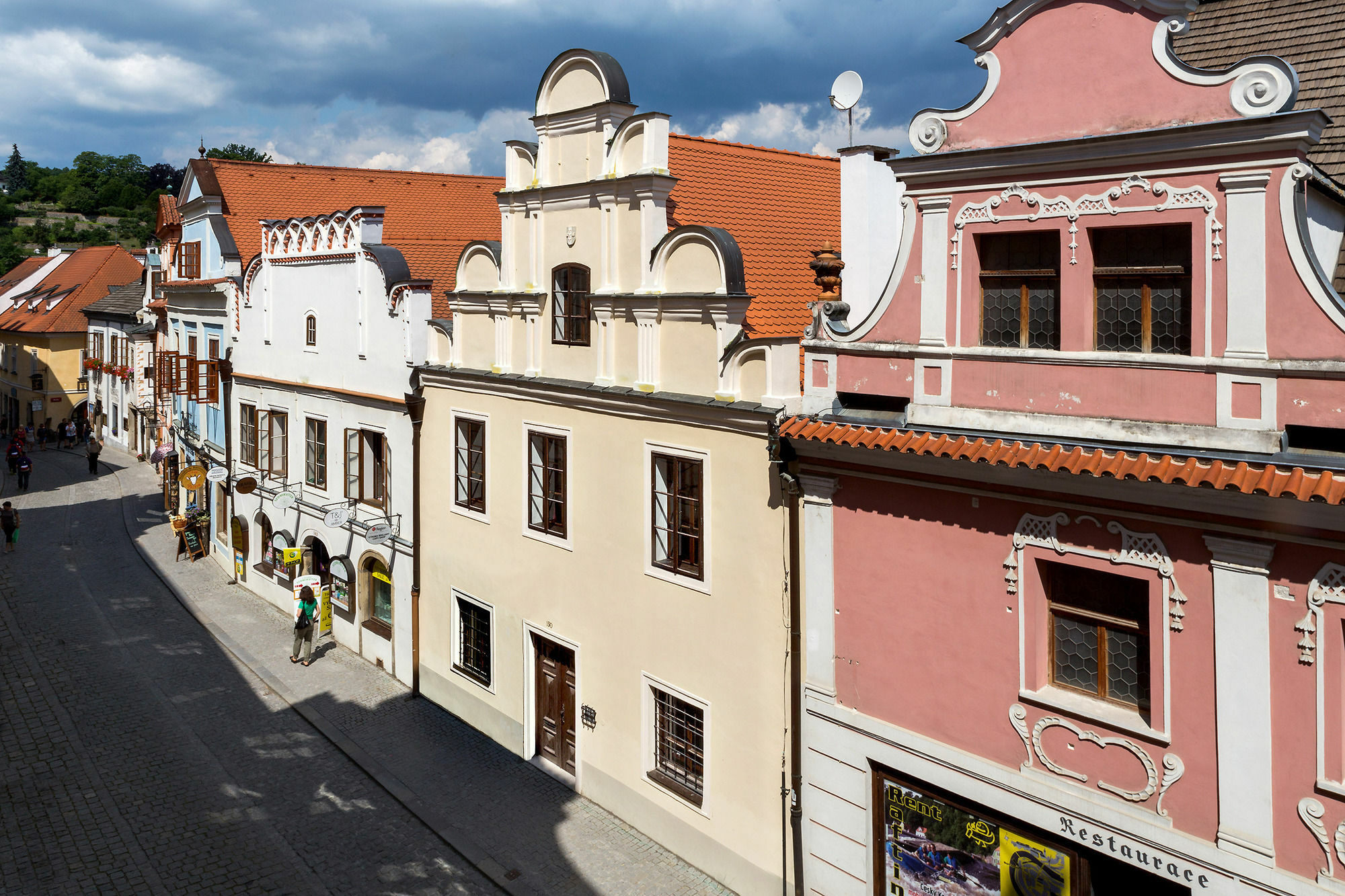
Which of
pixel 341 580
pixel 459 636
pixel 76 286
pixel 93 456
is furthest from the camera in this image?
pixel 76 286

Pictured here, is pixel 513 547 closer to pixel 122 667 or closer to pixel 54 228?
pixel 122 667

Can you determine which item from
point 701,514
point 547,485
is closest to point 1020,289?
point 701,514

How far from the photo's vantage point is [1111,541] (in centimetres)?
909

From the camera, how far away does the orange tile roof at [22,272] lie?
70.1 metres

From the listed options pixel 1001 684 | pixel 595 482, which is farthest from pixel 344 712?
pixel 1001 684

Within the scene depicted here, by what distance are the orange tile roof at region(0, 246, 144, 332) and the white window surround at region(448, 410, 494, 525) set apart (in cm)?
4647

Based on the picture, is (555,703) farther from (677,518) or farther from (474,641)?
(677,518)

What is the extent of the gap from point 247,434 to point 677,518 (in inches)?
701

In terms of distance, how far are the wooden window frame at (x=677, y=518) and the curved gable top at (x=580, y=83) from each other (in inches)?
207

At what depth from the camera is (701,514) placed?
13.3 m

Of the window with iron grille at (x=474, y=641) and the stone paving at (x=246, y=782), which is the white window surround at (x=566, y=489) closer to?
the window with iron grille at (x=474, y=641)

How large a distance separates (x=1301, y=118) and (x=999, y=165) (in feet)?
8.35

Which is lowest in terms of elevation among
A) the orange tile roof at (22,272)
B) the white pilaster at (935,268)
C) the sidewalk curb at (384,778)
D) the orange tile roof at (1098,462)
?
the sidewalk curb at (384,778)

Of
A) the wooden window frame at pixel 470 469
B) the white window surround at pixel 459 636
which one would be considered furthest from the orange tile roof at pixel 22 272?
the white window surround at pixel 459 636
